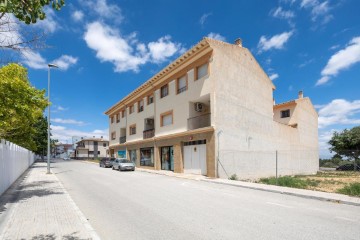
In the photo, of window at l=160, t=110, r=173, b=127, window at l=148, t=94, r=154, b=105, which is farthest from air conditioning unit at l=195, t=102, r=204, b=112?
window at l=148, t=94, r=154, b=105

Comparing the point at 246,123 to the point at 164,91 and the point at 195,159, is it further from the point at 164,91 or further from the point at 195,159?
the point at 164,91

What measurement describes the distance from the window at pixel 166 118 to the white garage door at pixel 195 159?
13.7 ft

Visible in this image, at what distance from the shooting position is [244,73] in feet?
76.9

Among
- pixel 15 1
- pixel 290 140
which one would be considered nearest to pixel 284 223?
pixel 15 1

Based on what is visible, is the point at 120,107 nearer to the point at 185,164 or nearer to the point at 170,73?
the point at 170,73

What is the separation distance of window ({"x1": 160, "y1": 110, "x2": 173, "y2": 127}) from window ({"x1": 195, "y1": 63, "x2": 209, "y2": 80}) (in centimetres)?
528

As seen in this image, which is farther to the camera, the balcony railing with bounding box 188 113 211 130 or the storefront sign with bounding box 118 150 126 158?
the storefront sign with bounding box 118 150 126 158

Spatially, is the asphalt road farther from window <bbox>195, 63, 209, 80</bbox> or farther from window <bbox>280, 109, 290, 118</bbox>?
window <bbox>280, 109, 290, 118</bbox>

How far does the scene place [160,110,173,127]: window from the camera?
85.4ft

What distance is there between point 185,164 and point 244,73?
963 centimetres

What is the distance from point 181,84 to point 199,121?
4.11 meters

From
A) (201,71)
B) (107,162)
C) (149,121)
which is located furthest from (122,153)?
(201,71)

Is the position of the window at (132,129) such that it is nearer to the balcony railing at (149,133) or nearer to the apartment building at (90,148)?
the balcony railing at (149,133)

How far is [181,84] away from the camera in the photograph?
24.5 meters
